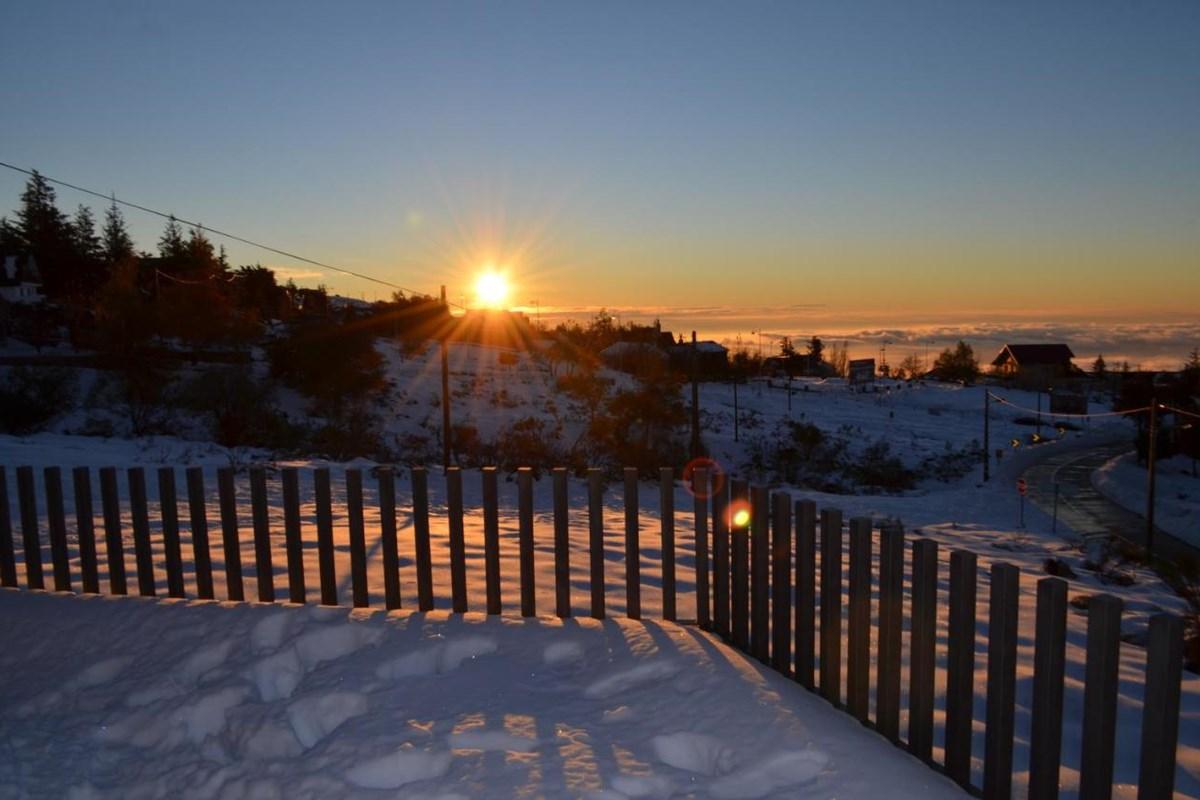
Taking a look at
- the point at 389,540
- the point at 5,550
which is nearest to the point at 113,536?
the point at 5,550

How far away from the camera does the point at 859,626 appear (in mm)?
3445

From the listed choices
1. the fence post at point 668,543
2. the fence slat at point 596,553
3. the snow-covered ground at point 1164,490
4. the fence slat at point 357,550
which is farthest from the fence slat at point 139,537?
the snow-covered ground at point 1164,490

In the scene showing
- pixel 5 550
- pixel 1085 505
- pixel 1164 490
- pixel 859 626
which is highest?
pixel 859 626

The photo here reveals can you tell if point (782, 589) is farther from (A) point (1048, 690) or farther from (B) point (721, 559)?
(A) point (1048, 690)

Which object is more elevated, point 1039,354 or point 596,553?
point 596,553

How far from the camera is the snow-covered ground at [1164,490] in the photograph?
106 feet

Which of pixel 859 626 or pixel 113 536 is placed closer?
pixel 859 626

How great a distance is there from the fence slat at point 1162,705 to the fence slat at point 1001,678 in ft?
1.39

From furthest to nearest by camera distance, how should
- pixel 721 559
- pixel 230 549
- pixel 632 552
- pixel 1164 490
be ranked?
1. pixel 1164 490
2. pixel 230 549
3. pixel 632 552
4. pixel 721 559

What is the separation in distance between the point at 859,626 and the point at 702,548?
3.46ft

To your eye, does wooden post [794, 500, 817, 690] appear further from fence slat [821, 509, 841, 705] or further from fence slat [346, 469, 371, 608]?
fence slat [346, 469, 371, 608]

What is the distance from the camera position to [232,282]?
2179 inches

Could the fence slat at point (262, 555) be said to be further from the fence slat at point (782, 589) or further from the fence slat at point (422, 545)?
the fence slat at point (782, 589)

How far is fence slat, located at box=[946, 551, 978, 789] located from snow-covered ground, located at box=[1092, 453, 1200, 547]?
3496 centimetres
